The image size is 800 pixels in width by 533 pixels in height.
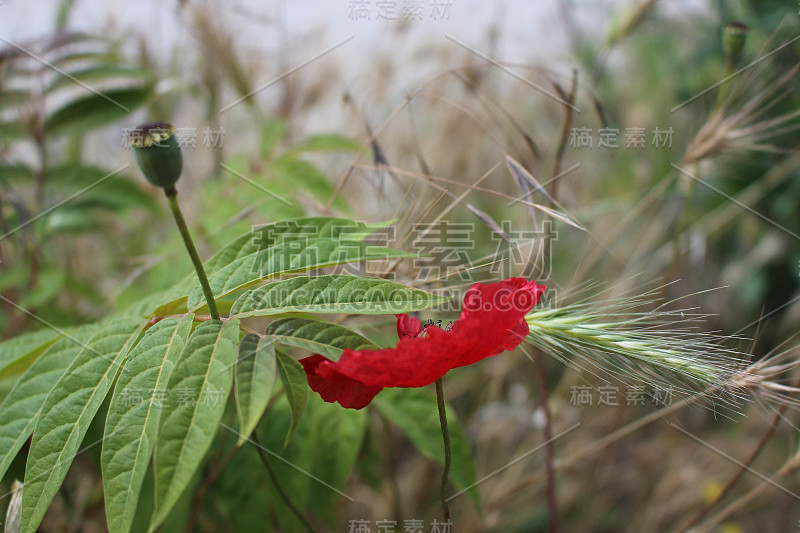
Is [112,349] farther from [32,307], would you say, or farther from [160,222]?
[160,222]

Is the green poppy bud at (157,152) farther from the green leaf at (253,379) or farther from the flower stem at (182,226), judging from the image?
the green leaf at (253,379)

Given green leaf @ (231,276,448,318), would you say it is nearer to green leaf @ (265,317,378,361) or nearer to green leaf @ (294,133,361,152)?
green leaf @ (265,317,378,361)

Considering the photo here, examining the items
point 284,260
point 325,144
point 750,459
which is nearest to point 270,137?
point 325,144

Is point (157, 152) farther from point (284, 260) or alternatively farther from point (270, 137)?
point (270, 137)

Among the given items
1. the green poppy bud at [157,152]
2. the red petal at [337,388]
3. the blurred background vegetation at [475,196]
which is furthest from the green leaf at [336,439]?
the green poppy bud at [157,152]

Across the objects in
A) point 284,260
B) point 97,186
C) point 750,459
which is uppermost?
point 97,186

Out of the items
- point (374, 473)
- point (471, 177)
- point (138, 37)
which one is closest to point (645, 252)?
point (471, 177)
